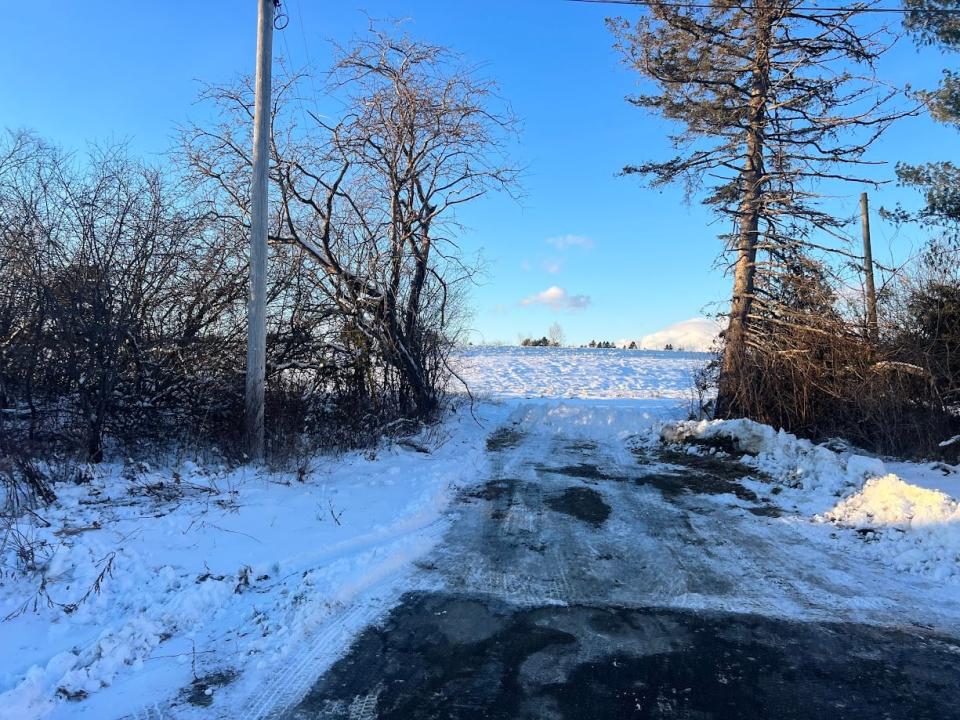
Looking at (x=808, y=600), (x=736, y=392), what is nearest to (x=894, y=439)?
(x=736, y=392)

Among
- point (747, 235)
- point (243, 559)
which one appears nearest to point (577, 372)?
point (747, 235)

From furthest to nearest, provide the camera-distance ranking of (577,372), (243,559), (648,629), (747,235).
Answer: (577,372), (747,235), (243,559), (648,629)

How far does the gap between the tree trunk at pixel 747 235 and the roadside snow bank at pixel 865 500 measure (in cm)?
295

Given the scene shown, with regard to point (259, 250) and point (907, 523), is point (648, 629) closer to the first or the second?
point (907, 523)

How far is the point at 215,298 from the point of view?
1007 cm

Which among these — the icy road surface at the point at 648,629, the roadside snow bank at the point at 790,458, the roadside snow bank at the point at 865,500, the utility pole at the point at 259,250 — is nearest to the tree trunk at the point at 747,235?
the roadside snow bank at the point at 790,458

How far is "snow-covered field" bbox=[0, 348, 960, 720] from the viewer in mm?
3461

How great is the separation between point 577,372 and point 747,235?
1387 centimetres

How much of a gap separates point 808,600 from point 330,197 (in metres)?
10.2

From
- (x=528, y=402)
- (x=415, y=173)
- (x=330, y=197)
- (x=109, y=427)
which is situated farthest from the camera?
(x=528, y=402)

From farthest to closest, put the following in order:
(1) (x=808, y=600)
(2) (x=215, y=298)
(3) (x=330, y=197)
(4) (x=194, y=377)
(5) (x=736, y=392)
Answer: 1. (5) (x=736, y=392)
2. (3) (x=330, y=197)
3. (2) (x=215, y=298)
4. (4) (x=194, y=377)
5. (1) (x=808, y=600)

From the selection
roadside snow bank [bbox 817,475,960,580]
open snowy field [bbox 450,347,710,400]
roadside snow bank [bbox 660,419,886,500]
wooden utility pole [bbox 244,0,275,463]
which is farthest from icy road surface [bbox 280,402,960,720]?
open snowy field [bbox 450,347,710,400]

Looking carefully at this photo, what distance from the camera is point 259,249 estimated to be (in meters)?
8.66

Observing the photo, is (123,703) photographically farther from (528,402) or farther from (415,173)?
(528,402)
